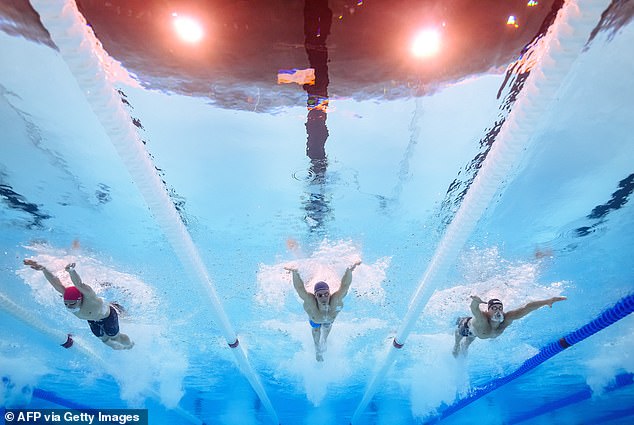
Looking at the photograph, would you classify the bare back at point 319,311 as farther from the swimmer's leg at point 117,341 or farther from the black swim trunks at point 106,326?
the swimmer's leg at point 117,341

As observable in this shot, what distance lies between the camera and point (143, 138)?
14.7 feet

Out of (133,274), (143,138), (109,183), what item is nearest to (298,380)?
(133,274)

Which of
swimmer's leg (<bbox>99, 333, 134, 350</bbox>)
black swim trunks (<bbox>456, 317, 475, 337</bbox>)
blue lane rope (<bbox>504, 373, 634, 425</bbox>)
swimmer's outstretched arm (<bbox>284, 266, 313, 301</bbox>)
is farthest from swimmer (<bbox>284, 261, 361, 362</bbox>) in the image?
blue lane rope (<bbox>504, 373, 634, 425</bbox>)

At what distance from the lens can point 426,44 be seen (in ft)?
10.9

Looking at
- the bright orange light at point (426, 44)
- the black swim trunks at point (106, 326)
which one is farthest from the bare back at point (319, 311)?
the bright orange light at point (426, 44)

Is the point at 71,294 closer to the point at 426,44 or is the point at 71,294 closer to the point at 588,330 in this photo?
the point at 426,44

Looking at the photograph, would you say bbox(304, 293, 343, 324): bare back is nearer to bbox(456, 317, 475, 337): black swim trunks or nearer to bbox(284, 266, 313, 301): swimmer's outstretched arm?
bbox(284, 266, 313, 301): swimmer's outstretched arm

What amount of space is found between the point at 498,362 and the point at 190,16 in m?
14.5

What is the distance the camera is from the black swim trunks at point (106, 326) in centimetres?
800

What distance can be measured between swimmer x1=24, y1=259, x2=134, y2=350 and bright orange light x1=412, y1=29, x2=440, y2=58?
5952 mm

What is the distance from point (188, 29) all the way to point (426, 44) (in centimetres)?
218

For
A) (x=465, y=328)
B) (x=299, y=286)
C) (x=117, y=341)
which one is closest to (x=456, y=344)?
(x=465, y=328)

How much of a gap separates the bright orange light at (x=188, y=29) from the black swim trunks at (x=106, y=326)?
726 centimetres

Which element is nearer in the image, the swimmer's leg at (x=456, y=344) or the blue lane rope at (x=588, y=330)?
the blue lane rope at (x=588, y=330)
